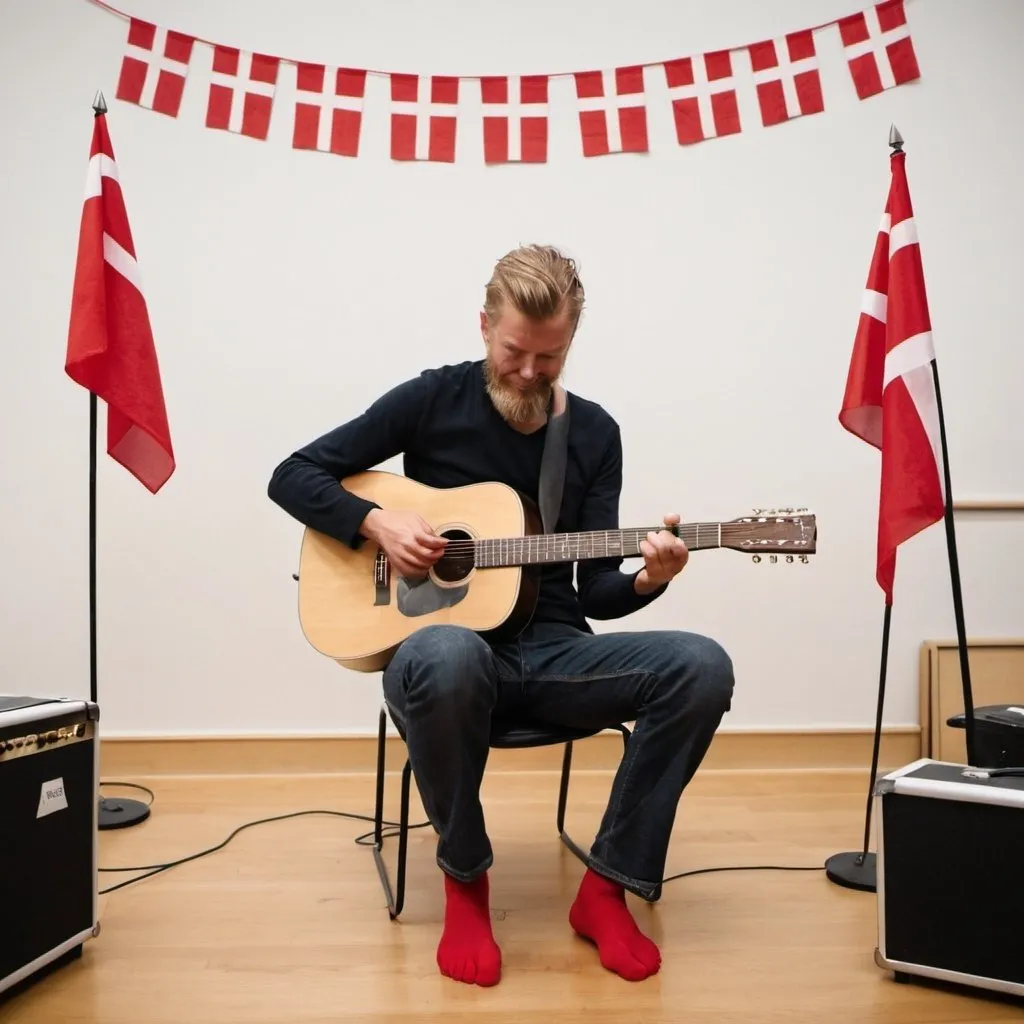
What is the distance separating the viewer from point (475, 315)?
2.95 meters

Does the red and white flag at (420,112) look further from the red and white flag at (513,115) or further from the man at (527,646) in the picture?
the man at (527,646)

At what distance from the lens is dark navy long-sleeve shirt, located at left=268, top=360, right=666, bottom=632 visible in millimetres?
1920

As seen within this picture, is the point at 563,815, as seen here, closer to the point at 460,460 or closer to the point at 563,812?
the point at 563,812

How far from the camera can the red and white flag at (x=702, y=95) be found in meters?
2.96

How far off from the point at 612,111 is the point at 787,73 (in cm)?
54

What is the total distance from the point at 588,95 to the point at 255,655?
194 cm

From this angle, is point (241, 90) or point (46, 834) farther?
point (241, 90)

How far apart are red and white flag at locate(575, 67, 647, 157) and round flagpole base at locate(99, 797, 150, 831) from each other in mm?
2215

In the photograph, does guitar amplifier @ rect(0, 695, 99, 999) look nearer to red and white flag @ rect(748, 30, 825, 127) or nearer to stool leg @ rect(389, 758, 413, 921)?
stool leg @ rect(389, 758, 413, 921)

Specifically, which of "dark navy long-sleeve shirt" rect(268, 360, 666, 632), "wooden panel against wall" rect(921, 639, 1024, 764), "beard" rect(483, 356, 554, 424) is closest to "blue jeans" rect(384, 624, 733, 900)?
"dark navy long-sleeve shirt" rect(268, 360, 666, 632)

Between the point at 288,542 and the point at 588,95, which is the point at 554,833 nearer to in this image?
the point at 288,542

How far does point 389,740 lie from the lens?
2936 millimetres

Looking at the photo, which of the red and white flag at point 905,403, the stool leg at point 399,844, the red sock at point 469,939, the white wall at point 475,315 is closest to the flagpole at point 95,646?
the white wall at point 475,315

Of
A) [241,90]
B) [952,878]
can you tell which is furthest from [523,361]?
[241,90]
